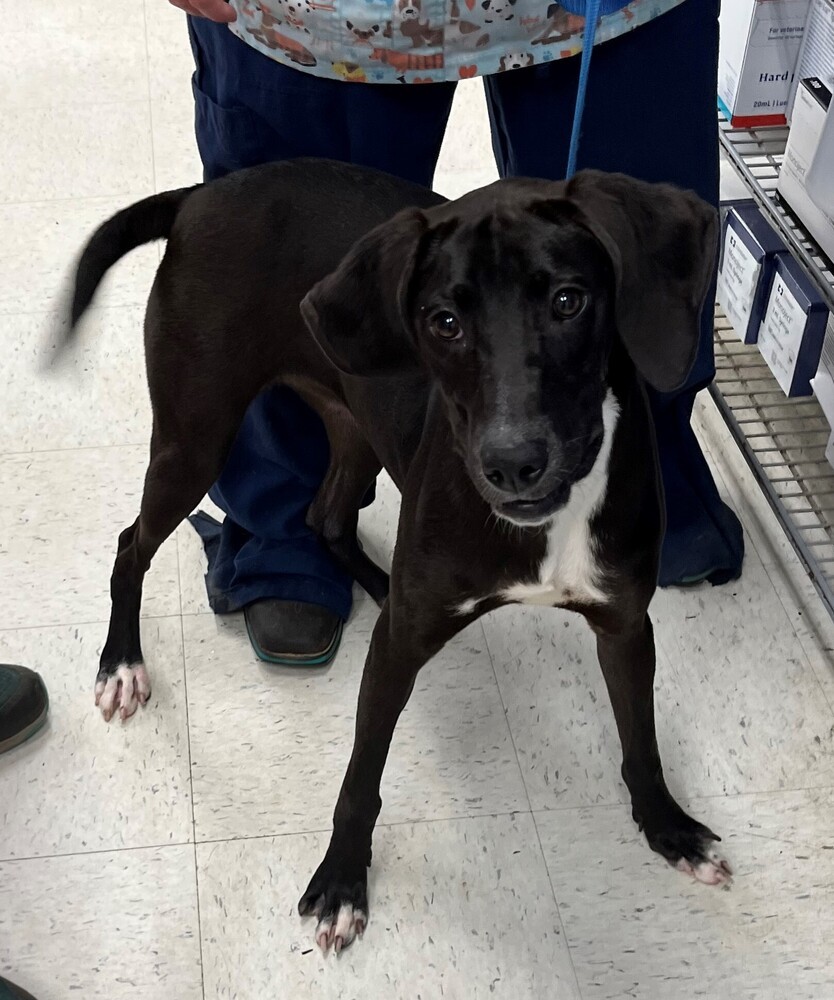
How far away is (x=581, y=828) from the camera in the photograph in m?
1.71

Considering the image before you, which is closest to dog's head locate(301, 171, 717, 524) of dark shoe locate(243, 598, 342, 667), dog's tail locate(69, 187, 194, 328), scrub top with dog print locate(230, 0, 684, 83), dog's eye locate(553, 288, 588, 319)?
dog's eye locate(553, 288, 588, 319)

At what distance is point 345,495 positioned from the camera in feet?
6.34

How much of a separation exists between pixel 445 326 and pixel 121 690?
3.02ft

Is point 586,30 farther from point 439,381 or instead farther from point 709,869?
point 709,869

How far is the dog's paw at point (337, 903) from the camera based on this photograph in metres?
1.57

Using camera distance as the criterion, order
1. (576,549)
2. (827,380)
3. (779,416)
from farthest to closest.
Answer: (779,416) < (827,380) < (576,549)

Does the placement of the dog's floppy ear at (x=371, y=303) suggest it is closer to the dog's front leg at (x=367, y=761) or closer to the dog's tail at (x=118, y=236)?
the dog's front leg at (x=367, y=761)

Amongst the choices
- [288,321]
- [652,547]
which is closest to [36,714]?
[288,321]

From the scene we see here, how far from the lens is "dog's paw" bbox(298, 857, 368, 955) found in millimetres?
1573

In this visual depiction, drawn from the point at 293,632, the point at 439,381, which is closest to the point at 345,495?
the point at 293,632

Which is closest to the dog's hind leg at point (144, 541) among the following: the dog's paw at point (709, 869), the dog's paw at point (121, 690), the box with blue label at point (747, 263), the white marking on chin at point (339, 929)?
the dog's paw at point (121, 690)

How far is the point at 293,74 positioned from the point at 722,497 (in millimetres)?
A: 1069

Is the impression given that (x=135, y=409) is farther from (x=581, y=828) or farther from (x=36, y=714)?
(x=581, y=828)

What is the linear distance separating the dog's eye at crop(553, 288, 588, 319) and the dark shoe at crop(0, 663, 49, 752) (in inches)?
41.2
